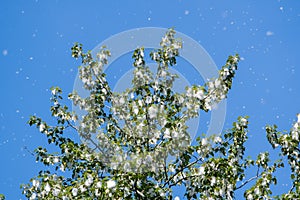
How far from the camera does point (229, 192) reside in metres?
9.09

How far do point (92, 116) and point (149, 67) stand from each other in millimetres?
1695

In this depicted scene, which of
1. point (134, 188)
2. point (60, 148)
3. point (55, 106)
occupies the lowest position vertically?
point (134, 188)

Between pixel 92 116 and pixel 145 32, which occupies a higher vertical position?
pixel 145 32

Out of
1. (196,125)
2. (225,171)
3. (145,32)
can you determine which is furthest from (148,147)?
(145,32)

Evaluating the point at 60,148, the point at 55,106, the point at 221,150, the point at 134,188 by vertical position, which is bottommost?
the point at 134,188

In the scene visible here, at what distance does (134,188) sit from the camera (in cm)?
826

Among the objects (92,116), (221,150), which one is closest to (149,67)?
(92,116)

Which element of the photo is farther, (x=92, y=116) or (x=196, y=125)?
(x=92, y=116)

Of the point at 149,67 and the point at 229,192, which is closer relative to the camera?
the point at 229,192

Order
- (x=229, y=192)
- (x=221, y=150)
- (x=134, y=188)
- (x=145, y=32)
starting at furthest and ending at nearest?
(x=145, y=32), (x=221, y=150), (x=229, y=192), (x=134, y=188)

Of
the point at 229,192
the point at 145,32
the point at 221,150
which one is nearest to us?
the point at 229,192

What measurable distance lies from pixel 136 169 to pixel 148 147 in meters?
1.43

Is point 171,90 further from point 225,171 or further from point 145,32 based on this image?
point 225,171

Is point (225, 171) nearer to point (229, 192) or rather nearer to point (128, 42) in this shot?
point (229, 192)
